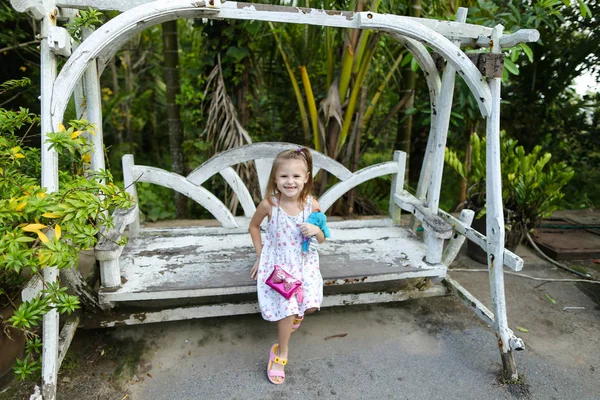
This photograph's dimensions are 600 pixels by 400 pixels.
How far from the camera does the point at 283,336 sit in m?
2.07

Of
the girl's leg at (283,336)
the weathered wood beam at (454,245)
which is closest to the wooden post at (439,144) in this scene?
the weathered wood beam at (454,245)

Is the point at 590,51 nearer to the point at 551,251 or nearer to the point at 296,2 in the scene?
the point at 551,251

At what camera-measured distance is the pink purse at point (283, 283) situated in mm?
1976

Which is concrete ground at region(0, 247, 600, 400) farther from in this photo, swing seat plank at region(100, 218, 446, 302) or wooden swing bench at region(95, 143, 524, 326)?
swing seat plank at region(100, 218, 446, 302)

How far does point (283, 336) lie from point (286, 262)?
0.38m

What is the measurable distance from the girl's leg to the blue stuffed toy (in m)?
0.36

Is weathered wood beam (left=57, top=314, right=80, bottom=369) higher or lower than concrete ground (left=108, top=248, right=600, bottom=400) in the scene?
higher

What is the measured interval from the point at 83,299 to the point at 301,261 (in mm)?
1186

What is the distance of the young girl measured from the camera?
201 cm

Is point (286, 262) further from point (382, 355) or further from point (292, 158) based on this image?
point (382, 355)

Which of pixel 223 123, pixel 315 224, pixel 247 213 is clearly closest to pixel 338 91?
pixel 223 123

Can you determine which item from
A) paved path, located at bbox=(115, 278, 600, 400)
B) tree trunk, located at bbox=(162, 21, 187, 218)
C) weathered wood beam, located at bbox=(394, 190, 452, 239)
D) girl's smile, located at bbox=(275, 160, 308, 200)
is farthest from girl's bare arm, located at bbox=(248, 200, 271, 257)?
tree trunk, located at bbox=(162, 21, 187, 218)

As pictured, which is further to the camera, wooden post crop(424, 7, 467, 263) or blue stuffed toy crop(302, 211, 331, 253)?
wooden post crop(424, 7, 467, 263)

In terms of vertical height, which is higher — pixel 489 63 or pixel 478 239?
pixel 489 63
